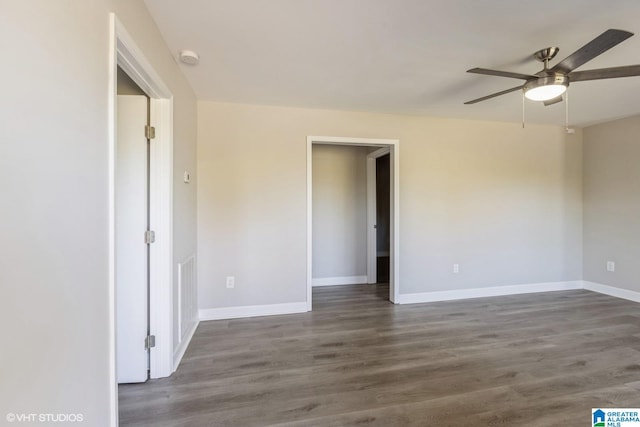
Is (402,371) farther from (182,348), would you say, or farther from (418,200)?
(418,200)

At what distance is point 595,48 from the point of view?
162 centimetres

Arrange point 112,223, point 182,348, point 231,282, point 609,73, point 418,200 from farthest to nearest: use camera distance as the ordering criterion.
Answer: point 418,200, point 231,282, point 182,348, point 609,73, point 112,223

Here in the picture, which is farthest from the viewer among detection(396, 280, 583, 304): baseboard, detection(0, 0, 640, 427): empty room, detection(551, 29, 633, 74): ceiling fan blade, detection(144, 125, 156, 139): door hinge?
detection(396, 280, 583, 304): baseboard

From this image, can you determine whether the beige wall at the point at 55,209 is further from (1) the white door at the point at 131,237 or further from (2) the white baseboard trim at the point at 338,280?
(2) the white baseboard trim at the point at 338,280

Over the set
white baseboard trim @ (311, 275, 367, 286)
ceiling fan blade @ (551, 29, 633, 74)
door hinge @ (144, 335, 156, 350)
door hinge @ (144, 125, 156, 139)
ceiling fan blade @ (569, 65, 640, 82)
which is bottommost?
white baseboard trim @ (311, 275, 367, 286)

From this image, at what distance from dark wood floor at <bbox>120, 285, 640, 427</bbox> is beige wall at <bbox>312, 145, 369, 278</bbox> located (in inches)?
55.4

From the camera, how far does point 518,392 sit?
6.53ft

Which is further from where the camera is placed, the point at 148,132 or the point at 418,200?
the point at 418,200

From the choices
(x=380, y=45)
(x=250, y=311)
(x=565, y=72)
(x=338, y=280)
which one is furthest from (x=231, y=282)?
(x=565, y=72)

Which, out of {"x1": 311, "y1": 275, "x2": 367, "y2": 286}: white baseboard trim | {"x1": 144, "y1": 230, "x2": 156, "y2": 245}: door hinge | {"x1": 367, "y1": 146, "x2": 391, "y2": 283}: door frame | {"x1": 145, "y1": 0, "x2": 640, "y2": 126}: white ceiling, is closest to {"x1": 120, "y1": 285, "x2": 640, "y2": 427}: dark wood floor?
{"x1": 144, "y1": 230, "x2": 156, "y2": 245}: door hinge

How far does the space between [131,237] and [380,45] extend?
2280 millimetres

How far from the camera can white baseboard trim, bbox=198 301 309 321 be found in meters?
3.29

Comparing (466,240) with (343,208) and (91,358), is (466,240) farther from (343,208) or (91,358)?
(91,358)

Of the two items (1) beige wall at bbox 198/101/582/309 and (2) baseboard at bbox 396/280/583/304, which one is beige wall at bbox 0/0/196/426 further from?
(2) baseboard at bbox 396/280/583/304
